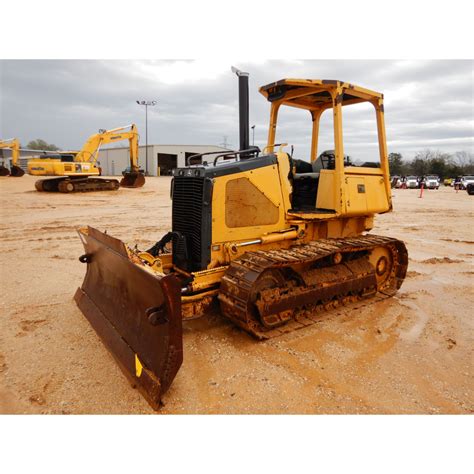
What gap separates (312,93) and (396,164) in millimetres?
67548

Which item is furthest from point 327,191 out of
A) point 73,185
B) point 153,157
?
point 153,157

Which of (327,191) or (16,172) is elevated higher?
(16,172)

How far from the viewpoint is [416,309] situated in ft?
16.6

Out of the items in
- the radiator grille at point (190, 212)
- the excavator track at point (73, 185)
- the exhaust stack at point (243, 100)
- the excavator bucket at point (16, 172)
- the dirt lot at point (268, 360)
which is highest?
the excavator bucket at point (16, 172)

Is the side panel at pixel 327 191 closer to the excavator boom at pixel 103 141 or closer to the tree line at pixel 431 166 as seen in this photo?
the excavator boom at pixel 103 141

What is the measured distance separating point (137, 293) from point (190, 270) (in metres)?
1.02

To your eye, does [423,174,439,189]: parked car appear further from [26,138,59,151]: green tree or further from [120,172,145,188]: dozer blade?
[26,138,59,151]: green tree

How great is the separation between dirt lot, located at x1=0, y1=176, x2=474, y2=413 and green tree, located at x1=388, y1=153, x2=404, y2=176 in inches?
2477

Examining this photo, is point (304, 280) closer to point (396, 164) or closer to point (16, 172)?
point (16, 172)

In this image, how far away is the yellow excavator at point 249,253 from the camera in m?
3.39

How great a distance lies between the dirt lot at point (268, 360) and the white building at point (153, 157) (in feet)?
158

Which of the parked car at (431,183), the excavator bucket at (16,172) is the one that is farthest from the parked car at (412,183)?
the excavator bucket at (16,172)

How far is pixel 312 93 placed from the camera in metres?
5.25

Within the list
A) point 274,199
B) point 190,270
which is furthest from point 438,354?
point 190,270
